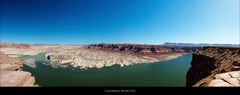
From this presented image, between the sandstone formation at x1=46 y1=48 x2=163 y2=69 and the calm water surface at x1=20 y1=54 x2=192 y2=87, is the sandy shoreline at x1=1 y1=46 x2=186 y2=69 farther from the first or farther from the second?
the calm water surface at x1=20 y1=54 x2=192 y2=87

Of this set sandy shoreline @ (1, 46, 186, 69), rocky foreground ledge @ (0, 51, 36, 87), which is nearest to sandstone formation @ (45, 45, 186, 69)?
sandy shoreline @ (1, 46, 186, 69)

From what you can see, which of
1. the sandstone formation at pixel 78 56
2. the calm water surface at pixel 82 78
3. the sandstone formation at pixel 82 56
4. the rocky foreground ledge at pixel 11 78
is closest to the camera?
the rocky foreground ledge at pixel 11 78

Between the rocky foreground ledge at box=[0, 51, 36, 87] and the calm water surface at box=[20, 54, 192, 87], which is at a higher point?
the rocky foreground ledge at box=[0, 51, 36, 87]

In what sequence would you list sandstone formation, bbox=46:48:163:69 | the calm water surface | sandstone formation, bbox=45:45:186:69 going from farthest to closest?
sandstone formation, bbox=46:48:163:69, sandstone formation, bbox=45:45:186:69, the calm water surface

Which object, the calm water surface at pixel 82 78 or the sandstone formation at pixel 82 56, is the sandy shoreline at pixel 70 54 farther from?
the calm water surface at pixel 82 78

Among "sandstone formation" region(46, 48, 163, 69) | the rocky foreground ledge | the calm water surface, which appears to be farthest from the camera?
"sandstone formation" region(46, 48, 163, 69)

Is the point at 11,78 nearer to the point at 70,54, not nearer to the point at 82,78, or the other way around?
the point at 70,54

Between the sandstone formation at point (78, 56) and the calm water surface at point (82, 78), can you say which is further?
the sandstone formation at point (78, 56)

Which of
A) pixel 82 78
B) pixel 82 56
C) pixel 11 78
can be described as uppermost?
pixel 11 78

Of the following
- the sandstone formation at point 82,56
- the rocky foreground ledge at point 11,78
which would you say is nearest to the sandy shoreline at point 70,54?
the sandstone formation at point 82,56

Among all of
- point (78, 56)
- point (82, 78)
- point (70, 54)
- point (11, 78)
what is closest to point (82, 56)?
point (78, 56)
